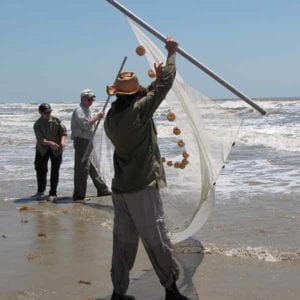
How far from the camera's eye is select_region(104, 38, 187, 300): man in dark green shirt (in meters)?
3.70

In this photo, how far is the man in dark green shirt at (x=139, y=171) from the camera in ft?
12.1

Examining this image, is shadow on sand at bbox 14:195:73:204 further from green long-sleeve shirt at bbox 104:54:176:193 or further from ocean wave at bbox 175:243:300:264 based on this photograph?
green long-sleeve shirt at bbox 104:54:176:193

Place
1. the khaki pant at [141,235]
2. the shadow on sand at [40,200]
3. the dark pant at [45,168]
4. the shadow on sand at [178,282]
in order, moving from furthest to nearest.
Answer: the dark pant at [45,168] → the shadow on sand at [40,200] → the shadow on sand at [178,282] → the khaki pant at [141,235]

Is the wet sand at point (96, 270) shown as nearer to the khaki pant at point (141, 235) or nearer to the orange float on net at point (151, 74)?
the khaki pant at point (141, 235)

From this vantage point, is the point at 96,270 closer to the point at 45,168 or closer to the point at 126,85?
the point at 126,85

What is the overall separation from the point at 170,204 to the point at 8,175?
6.78m

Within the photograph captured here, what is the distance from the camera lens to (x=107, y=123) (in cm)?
385

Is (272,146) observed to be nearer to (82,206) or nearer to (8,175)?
(8,175)

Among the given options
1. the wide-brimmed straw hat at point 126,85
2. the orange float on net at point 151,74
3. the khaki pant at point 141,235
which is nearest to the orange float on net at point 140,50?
the orange float on net at point 151,74

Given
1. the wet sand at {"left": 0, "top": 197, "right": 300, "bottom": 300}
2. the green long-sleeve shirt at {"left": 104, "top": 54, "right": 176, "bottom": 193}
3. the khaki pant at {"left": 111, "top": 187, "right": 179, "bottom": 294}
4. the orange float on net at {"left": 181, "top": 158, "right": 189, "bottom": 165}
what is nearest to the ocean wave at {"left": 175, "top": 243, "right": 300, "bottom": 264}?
the wet sand at {"left": 0, "top": 197, "right": 300, "bottom": 300}

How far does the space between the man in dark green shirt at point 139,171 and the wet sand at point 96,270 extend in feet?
1.35

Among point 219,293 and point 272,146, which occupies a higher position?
point 219,293

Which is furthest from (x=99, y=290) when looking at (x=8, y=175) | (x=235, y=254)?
(x=8, y=175)

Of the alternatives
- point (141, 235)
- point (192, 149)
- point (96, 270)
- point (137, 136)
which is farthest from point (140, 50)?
point (96, 270)
